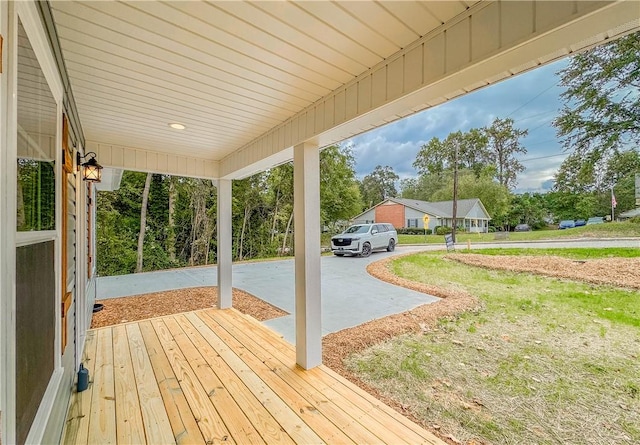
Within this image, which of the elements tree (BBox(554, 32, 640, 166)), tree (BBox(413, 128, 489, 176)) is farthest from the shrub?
tree (BBox(554, 32, 640, 166))

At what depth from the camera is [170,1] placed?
1227 millimetres

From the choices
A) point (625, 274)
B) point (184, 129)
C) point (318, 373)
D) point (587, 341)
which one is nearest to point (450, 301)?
point (587, 341)

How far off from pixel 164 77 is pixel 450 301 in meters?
5.00

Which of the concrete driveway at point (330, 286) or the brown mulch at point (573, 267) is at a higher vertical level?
the brown mulch at point (573, 267)

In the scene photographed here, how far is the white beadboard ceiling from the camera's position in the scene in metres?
1.28

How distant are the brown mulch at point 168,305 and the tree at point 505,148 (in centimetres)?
494

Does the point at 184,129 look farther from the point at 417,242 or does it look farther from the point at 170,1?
the point at 417,242

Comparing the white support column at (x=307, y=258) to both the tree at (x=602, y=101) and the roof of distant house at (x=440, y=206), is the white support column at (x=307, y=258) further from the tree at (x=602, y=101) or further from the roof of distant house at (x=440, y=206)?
the roof of distant house at (x=440, y=206)

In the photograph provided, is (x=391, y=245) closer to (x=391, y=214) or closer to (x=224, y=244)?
(x=391, y=214)

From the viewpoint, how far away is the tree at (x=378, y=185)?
34.7ft

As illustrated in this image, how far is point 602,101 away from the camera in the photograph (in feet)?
9.74

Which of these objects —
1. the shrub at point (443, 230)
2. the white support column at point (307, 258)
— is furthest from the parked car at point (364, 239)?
the white support column at point (307, 258)

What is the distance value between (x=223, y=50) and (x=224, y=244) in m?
3.33

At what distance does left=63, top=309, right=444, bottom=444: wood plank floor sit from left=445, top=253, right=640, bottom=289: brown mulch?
12.5 feet
